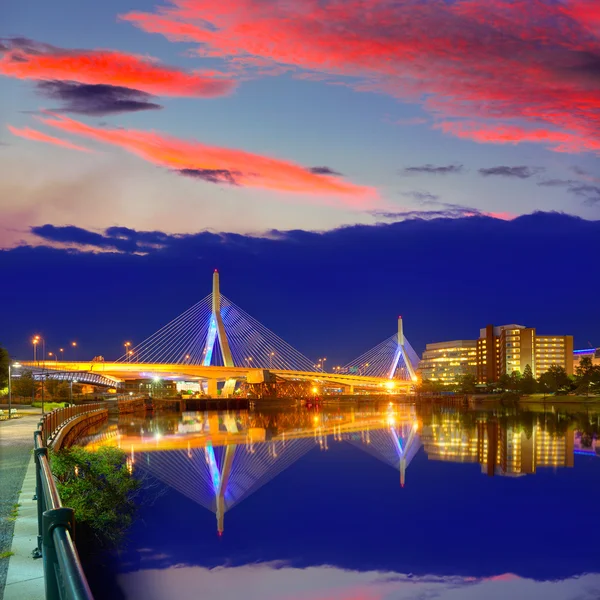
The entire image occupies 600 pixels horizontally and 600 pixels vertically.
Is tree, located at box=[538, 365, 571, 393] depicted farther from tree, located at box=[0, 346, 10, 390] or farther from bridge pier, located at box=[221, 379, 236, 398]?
tree, located at box=[0, 346, 10, 390]

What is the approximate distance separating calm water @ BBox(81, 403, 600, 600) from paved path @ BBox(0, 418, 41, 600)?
2.67m

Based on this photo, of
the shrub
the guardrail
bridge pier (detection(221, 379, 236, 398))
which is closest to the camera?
the guardrail

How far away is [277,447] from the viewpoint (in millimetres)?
45844

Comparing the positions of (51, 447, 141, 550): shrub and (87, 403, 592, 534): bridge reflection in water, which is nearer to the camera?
(51, 447, 141, 550): shrub

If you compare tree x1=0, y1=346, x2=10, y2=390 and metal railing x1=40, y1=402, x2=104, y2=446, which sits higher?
tree x1=0, y1=346, x2=10, y2=390

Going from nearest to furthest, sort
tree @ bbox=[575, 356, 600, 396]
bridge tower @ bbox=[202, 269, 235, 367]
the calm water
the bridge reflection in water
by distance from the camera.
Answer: the calm water, the bridge reflection in water, bridge tower @ bbox=[202, 269, 235, 367], tree @ bbox=[575, 356, 600, 396]

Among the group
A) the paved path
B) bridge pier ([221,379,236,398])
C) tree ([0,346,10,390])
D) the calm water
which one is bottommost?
bridge pier ([221,379,236,398])

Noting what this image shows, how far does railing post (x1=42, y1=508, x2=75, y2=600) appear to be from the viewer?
12.5 feet

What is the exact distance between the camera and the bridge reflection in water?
31.4 meters

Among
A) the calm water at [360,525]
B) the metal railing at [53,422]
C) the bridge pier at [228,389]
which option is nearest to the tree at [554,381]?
the bridge pier at [228,389]

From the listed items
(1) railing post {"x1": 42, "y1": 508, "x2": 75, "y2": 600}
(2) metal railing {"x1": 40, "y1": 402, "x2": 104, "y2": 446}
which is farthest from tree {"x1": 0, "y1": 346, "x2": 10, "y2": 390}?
(1) railing post {"x1": 42, "y1": 508, "x2": 75, "y2": 600}

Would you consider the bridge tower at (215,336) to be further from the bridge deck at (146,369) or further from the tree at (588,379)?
the tree at (588,379)

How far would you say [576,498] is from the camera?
2720cm

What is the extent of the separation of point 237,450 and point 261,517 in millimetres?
19688
